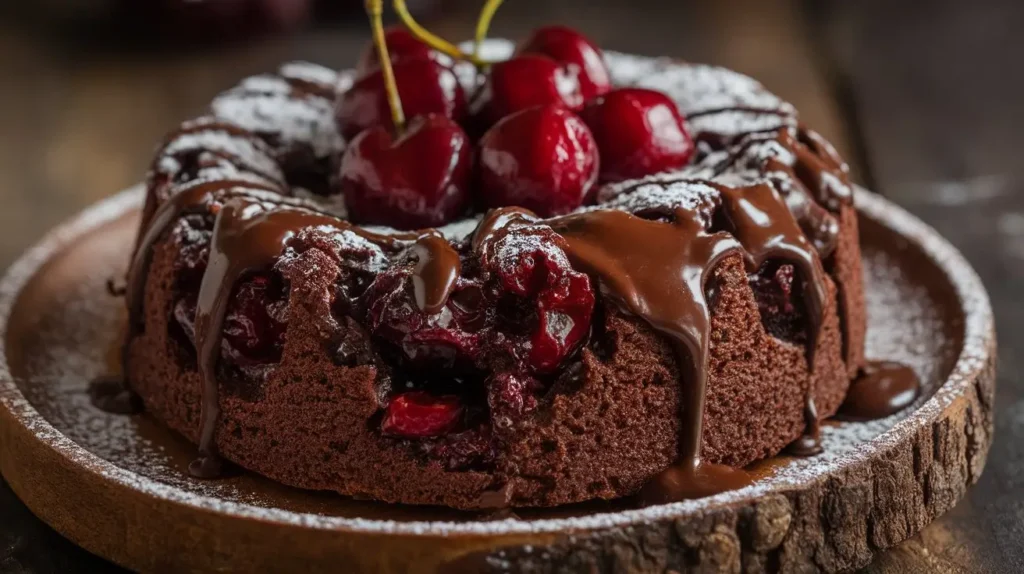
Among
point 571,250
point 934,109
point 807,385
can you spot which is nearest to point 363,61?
point 571,250

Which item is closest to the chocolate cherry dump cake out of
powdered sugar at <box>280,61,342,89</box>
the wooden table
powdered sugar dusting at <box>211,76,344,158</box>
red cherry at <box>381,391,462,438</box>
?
red cherry at <box>381,391,462,438</box>

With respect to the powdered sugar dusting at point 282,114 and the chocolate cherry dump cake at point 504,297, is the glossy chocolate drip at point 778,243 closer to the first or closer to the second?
the chocolate cherry dump cake at point 504,297

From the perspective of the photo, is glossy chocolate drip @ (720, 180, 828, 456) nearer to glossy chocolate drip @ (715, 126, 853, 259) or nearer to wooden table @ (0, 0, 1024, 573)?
glossy chocolate drip @ (715, 126, 853, 259)

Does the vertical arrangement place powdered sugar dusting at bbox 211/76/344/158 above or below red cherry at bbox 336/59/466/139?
below

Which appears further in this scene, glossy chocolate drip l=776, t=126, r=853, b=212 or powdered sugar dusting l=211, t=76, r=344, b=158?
powdered sugar dusting l=211, t=76, r=344, b=158

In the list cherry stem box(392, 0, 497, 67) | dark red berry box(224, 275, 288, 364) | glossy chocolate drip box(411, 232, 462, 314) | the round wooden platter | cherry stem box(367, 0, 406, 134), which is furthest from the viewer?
cherry stem box(392, 0, 497, 67)

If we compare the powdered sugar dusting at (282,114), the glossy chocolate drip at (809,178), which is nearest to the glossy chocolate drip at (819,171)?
the glossy chocolate drip at (809,178)

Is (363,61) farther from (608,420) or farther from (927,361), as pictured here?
(927,361)

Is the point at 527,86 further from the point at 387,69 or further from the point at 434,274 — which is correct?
the point at 434,274
